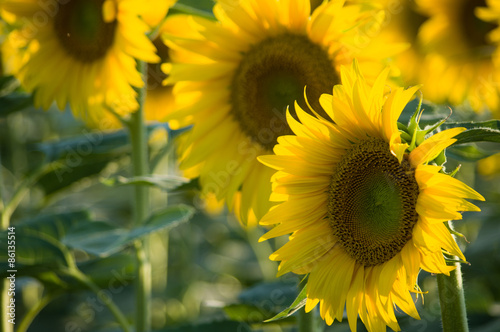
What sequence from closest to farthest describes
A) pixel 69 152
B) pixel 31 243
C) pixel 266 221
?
pixel 266 221
pixel 31 243
pixel 69 152

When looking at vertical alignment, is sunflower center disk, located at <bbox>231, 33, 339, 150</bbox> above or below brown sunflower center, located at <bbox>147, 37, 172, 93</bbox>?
above

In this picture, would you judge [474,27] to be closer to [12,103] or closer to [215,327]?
[215,327]

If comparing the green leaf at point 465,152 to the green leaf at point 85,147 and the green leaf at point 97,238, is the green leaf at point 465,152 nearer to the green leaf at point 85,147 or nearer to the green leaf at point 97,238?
the green leaf at point 97,238

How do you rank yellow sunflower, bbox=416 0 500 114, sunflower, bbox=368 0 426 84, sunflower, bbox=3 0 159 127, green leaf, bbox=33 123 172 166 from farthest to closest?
sunflower, bbox=368 0 426 84, yellow sunflower, bbox=416 0 500 114, green leaf, bbox=33 123 172 166, sunflower, bbox=3 0 159 127

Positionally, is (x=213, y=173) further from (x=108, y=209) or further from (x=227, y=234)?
(x=108, y=209)

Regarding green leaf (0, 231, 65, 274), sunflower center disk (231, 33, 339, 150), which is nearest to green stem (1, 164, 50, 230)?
green leaf (0, 231, 65, 274)

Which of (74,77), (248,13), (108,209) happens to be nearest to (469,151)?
(248,13)

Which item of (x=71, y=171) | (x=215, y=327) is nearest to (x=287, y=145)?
(x=215, y=327)

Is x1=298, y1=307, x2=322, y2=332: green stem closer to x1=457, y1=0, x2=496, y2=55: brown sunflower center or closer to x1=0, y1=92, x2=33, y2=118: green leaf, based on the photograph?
x1=0, y1=92, x2=33, y2=118: green leaf

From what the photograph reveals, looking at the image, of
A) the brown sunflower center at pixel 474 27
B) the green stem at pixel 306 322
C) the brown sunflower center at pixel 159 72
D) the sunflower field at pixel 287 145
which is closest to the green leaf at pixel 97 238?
the sunflower field at pixel 287 145
